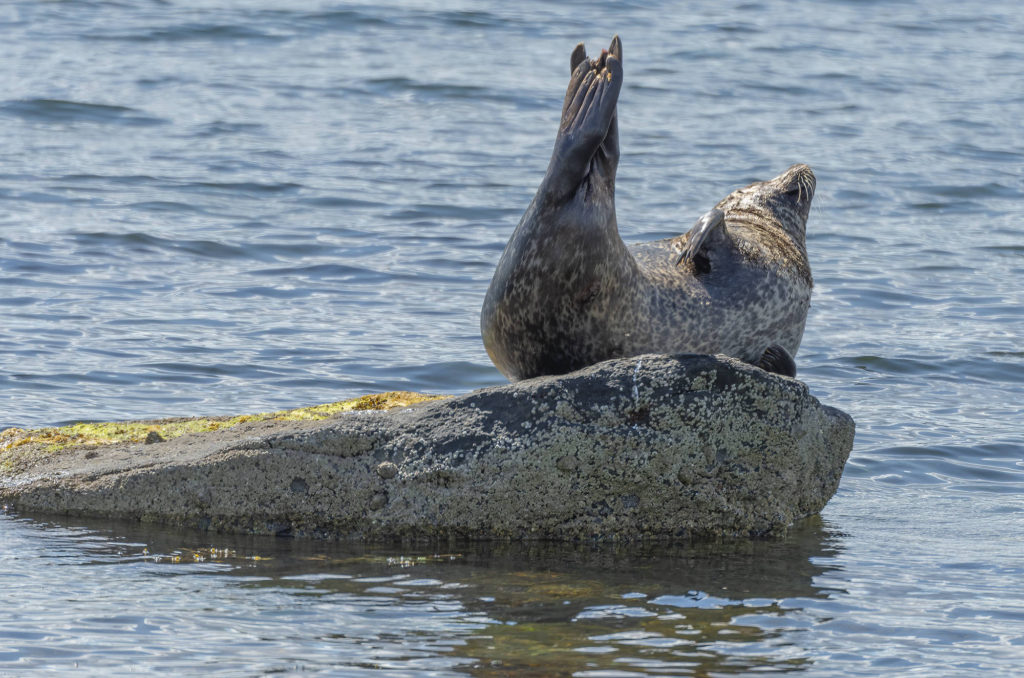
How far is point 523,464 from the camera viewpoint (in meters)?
5.20

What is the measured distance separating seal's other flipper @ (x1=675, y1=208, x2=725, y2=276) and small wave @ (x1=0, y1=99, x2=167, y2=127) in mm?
10577

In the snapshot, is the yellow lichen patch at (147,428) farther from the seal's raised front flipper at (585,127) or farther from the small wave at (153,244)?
the small wave at (153,244)

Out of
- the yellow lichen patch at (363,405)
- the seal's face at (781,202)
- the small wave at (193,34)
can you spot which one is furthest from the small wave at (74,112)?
the yellow lichen patch at (363,405)

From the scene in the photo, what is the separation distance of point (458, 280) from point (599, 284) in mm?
5377

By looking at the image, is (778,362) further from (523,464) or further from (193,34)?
(193,34)

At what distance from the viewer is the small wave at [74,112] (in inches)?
617

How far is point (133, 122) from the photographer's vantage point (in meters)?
15.8

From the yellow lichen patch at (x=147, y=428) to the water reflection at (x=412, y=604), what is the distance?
1.93 feet

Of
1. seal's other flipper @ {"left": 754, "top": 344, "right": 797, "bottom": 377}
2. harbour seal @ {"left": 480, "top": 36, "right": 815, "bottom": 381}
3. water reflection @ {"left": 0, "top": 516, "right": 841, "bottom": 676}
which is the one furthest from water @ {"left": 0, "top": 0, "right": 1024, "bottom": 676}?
harbour seal @ {"left": 480, "top": 36, "right": 815, "bottom": 381}

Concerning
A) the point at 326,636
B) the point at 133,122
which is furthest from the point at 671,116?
the point at 326,636

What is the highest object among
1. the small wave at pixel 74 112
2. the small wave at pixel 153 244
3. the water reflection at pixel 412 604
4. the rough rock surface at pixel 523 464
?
the small wave at pixel 74 112

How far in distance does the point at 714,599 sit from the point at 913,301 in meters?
6.39

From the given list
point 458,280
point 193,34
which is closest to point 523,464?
point 458,280

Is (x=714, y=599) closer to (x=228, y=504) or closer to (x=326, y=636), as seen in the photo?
(x=326, y=636)
